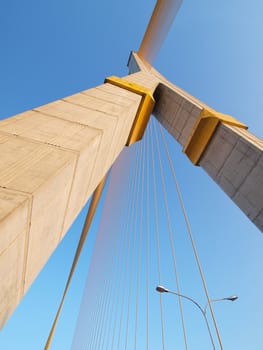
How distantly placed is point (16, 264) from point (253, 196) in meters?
2.61

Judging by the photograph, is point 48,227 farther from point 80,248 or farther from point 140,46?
point 140,46

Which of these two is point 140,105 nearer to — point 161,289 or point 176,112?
point 176,112

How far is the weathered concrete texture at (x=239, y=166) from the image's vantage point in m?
2.88

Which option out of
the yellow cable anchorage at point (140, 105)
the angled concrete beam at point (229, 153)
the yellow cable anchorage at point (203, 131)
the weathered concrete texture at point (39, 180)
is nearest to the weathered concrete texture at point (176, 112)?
the angled concrete beam at point (229, 153)

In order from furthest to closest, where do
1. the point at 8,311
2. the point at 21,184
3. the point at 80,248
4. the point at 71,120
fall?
the point at 80,248
the point at 71,120
the point at 8,311
the point at 21,184

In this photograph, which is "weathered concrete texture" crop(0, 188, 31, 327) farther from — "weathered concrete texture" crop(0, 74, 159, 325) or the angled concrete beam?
the angled concrete beam

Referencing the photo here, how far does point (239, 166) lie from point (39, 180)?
2623mm

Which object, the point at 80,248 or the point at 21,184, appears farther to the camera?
the point at 80,248

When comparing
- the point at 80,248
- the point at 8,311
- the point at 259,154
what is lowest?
the point at 80,248

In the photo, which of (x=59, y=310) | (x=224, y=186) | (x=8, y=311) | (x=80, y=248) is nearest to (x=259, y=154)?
(x=224, y=186)

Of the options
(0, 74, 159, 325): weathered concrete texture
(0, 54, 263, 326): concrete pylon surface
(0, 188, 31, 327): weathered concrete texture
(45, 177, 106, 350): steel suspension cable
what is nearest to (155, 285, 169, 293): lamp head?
(45, 177, 106, 350): steel suspension cable

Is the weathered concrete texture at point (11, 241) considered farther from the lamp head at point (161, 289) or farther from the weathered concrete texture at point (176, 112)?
the lamp head at point (161, 289)

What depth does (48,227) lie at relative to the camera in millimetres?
1707

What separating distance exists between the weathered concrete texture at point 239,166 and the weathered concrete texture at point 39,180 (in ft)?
5.62
